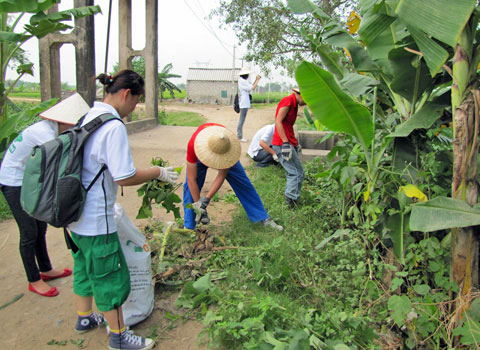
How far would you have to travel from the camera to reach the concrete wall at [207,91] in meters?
34.3

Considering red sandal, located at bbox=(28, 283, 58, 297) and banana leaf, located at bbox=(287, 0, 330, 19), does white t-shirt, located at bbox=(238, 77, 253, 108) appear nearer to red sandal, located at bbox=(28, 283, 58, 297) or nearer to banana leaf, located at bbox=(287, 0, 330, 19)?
banana leaf, located at bbox=(287, 0, 330, 19)

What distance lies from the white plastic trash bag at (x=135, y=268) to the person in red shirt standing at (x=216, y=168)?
1087mm

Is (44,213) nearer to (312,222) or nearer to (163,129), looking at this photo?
(312,222)

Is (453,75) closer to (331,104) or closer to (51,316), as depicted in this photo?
(331,104)

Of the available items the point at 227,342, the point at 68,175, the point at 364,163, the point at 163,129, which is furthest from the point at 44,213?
the point at 163,129

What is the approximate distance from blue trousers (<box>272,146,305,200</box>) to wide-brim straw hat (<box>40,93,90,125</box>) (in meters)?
2.66

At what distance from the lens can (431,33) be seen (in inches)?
95.2

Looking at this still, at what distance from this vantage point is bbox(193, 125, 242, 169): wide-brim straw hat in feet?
12.2

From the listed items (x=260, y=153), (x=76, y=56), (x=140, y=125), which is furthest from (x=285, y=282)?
(x=140, y=125)

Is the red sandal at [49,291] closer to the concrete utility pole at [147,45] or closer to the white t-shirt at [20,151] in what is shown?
the white t-shirt at [20,151]

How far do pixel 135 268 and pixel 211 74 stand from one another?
35.3 metres

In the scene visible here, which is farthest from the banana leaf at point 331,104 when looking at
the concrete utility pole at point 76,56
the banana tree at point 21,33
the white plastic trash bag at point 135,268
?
the concrete utility pole at point 76,56

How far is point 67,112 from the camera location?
318 centimetres

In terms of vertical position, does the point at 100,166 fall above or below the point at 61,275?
above
